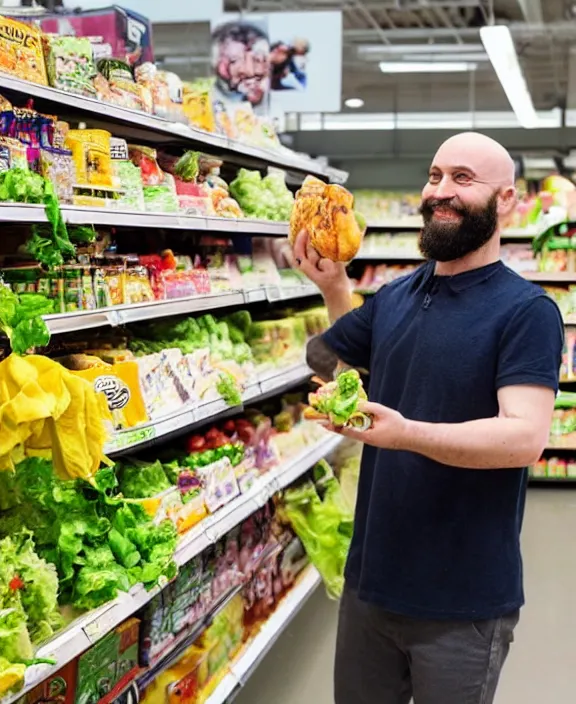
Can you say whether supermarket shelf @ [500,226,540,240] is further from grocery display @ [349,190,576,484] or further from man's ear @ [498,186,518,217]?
man's ear @ [498,186,518,217]

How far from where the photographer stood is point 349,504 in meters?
4.44

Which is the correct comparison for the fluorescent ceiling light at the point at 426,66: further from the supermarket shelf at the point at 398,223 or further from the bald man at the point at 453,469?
the bald man at the point at 453,469

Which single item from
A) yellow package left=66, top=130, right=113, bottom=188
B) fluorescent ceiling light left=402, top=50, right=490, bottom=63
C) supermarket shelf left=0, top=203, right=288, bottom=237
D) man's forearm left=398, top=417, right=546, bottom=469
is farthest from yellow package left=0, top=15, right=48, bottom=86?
fluorescent ceiling light left=402, top=50, right=490, bottom=63

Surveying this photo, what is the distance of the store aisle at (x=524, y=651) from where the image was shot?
3.82m

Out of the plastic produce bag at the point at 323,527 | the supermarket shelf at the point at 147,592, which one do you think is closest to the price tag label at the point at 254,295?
the supermarket shelf at the point at 147,592

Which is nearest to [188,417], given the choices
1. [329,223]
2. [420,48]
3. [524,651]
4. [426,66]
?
[329,223]

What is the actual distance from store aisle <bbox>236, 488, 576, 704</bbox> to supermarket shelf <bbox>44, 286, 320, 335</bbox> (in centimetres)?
164

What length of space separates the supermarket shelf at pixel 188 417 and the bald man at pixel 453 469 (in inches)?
28.1

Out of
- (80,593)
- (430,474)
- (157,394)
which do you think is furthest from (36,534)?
(430,474)

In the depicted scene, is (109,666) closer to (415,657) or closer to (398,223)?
(415,657)

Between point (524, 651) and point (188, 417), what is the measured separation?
2.29 meters

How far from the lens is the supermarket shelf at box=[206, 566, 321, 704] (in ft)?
A: 10.7

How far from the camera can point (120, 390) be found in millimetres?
2578

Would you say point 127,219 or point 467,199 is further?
point 127,219
